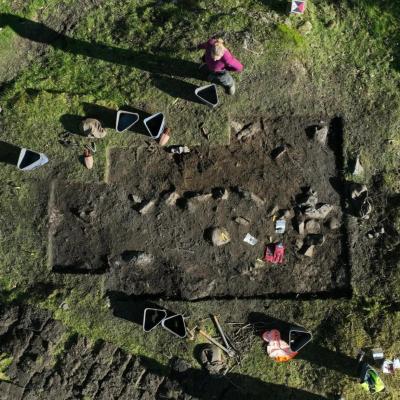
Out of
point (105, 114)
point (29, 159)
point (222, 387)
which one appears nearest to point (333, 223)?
point (222, 387)

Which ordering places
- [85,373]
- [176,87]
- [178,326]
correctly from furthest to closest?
[176,87] < [85,373] < [178,326]

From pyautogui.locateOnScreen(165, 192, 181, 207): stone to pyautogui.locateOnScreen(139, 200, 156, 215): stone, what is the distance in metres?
0.20

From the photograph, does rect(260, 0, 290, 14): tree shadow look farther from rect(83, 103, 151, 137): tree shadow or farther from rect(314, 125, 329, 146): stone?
rect(83, 103, 151, 137): tree shadow

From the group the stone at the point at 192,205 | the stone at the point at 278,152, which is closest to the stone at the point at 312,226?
the stone at the point at 278,152

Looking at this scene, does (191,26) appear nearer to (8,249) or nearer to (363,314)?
(8,249)

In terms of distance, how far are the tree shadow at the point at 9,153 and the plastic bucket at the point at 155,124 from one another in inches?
76.7

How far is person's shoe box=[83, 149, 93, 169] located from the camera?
6066mm

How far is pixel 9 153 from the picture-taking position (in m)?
6.16

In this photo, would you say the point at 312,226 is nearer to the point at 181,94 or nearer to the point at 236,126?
the point at 236,126

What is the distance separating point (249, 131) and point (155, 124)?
1.36 meters

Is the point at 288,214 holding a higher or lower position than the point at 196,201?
higher

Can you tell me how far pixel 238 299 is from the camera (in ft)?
19.6

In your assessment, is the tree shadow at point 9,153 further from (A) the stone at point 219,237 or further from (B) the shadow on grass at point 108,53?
(A) the stone at point 219,237

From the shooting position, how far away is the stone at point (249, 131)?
613 cm
